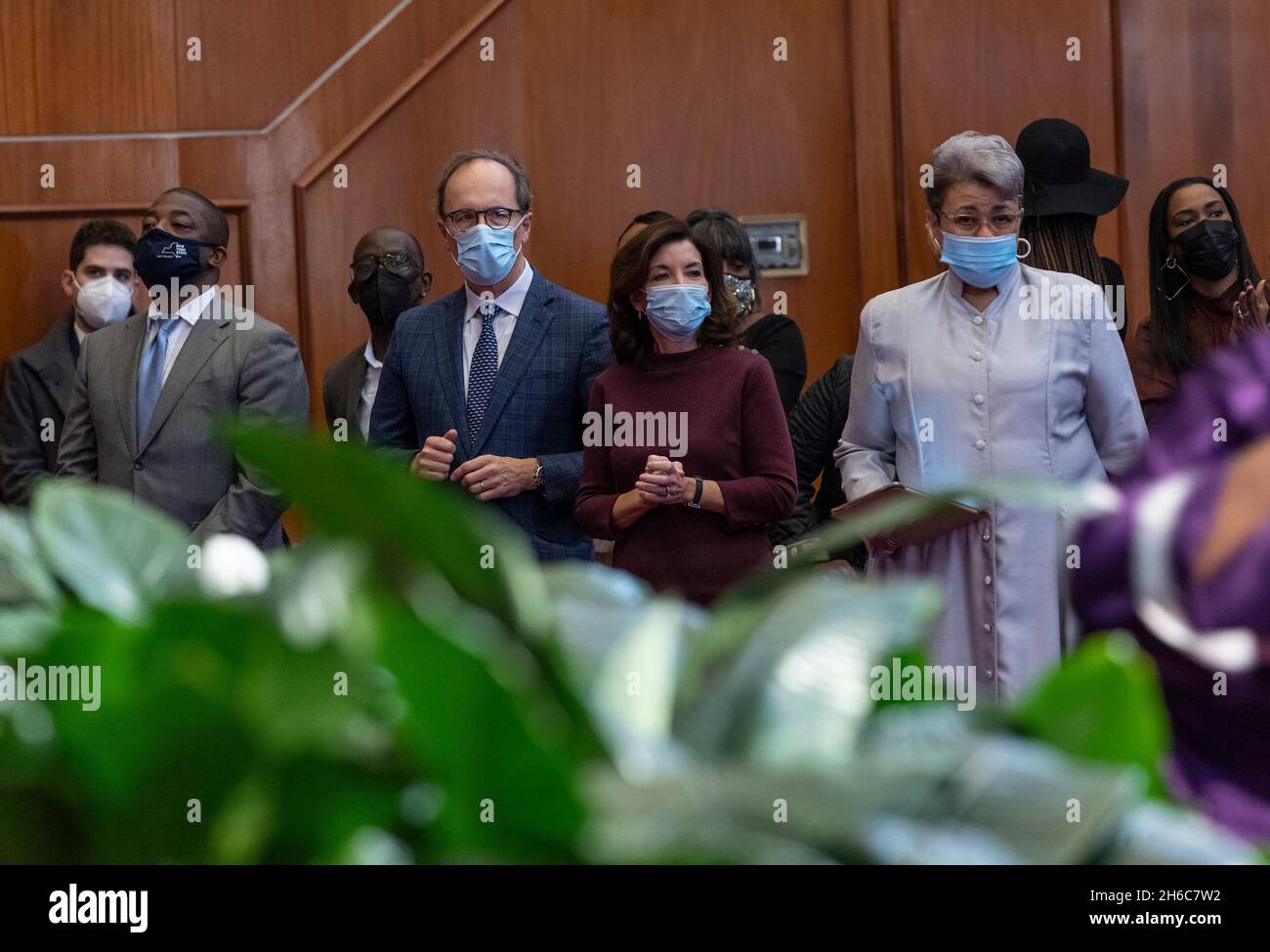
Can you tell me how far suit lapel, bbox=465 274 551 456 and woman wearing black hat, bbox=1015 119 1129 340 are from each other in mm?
1044

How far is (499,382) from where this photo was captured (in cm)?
287

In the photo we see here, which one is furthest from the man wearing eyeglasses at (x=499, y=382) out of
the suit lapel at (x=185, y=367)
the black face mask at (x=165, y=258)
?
the black face mask at (x=165, y=258)

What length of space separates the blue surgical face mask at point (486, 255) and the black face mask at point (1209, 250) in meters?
1.46

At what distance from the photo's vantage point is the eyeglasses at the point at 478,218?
3.10 metres

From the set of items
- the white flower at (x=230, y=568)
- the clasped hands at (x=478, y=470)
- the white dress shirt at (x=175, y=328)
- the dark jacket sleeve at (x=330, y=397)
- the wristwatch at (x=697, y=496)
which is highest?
the white dress shirt at (x=175, y=328)

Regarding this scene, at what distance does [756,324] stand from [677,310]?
71 cm

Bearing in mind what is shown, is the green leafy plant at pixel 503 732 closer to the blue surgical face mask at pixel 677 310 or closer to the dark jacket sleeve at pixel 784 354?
the blue surgical face mask at pixel 677 310

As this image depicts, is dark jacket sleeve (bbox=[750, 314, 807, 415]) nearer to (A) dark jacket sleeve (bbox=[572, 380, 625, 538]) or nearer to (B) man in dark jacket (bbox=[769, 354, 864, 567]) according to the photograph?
(B) man in dark jacket (bbox=[769, 354, 864, 567])

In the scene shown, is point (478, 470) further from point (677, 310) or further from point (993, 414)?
point (993, 414)

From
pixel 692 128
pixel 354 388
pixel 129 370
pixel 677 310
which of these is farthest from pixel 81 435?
pixel 692 128

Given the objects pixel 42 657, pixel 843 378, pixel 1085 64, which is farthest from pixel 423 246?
pixel 42 657

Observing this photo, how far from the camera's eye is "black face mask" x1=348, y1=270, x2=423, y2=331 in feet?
13.4

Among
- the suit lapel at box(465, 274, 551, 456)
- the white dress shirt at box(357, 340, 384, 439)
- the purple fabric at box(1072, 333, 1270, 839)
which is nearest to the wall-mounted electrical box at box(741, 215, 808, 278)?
the white dress shirt at box(357, 340, 384, 439)

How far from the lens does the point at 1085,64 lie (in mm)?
4500
